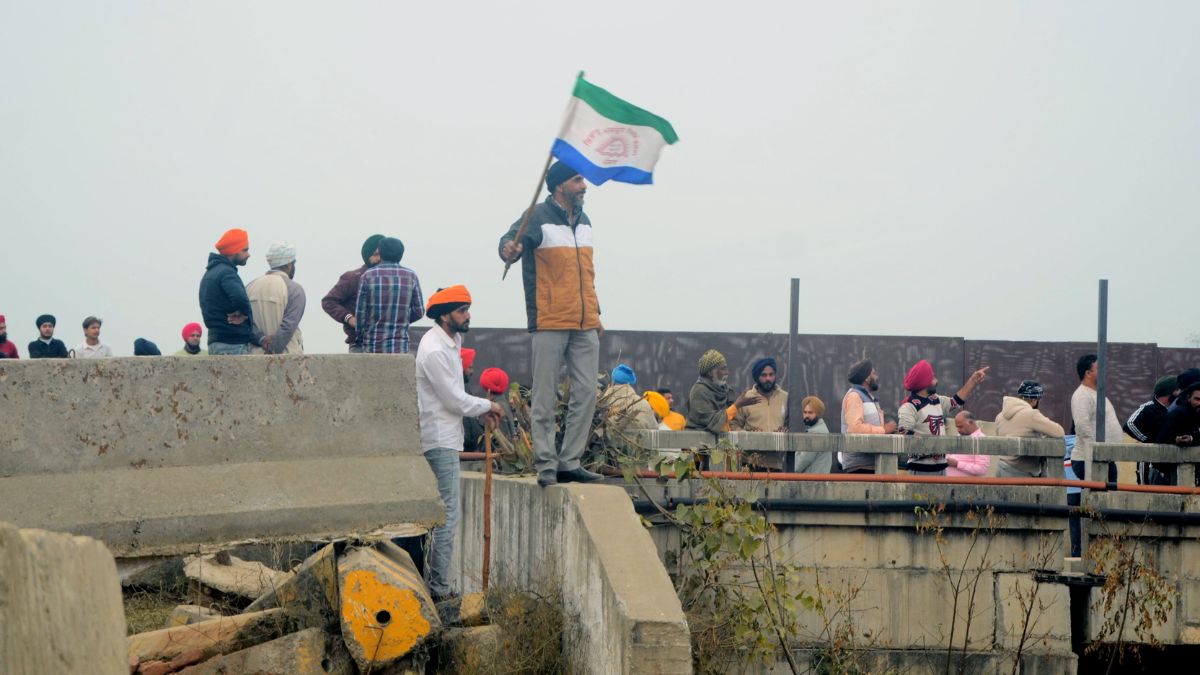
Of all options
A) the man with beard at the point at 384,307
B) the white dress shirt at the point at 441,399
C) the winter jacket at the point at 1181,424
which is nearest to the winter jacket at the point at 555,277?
the white dress shirt at the point at 441,399

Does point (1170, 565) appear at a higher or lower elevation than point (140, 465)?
lower

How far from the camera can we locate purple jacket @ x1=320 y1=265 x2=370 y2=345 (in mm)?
11180

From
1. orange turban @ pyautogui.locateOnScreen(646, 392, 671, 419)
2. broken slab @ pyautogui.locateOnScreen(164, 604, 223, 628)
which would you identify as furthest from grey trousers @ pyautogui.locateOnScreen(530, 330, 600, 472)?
orange turban @ pyautogui.locateOnScreen(646, 392, 671, 419)

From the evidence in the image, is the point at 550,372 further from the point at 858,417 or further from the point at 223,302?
the point at 858,417

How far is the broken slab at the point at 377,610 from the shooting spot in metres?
7.68

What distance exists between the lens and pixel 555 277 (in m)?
9.31

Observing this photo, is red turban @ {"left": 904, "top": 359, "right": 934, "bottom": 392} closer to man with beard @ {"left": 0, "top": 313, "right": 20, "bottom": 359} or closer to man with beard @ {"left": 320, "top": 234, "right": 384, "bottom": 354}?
man with beard @ {"left": 320, "top": 234, "right": 384, "bottom": 354}

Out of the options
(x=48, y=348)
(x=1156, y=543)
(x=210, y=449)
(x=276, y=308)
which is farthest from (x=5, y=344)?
(x=1156, y=543)

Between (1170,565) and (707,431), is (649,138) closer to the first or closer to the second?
(707,431)

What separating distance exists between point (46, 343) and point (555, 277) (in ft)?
23.7

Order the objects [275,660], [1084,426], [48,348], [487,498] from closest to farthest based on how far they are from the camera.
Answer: [275,660] < [487,498] < [1084,426] < [48,348]

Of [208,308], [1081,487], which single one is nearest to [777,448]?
[1081,487]

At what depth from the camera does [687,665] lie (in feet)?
24.2

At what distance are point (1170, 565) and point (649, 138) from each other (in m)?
5.53
